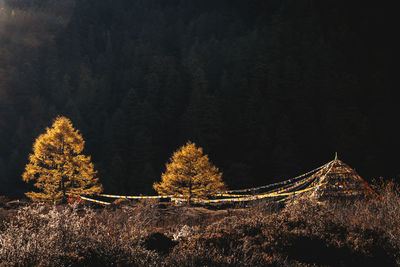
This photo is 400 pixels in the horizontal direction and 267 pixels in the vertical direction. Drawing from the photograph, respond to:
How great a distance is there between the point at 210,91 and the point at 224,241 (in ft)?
196

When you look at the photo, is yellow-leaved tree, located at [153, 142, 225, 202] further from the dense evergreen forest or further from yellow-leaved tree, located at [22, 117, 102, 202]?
the dense evergreen forest

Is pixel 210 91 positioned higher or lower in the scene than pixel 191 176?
higher

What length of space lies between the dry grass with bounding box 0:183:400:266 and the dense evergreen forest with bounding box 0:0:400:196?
34.0m

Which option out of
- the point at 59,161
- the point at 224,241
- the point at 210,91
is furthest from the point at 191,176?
the point at 210,91

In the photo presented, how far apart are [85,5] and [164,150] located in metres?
89.1

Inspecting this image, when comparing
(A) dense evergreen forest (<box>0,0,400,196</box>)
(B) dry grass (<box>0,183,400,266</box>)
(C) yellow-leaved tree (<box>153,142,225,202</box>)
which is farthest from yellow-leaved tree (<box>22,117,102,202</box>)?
(A) dense evergreen forest (<box>0,0,400,196</box>)

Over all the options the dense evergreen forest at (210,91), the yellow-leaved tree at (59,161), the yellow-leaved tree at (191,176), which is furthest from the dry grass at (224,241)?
the dense evergreen forest at (210,91)

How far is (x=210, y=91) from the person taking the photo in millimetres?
65438

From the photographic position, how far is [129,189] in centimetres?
4366

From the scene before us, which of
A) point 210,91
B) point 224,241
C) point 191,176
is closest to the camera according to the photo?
point 224,241

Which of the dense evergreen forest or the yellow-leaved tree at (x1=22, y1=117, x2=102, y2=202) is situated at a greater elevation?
the dense evergreen forest

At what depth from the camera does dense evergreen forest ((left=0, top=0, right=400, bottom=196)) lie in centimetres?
4822

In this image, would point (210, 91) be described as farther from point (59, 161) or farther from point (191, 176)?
point (59, 161)

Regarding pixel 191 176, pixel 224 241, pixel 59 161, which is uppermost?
pixel 59 161
